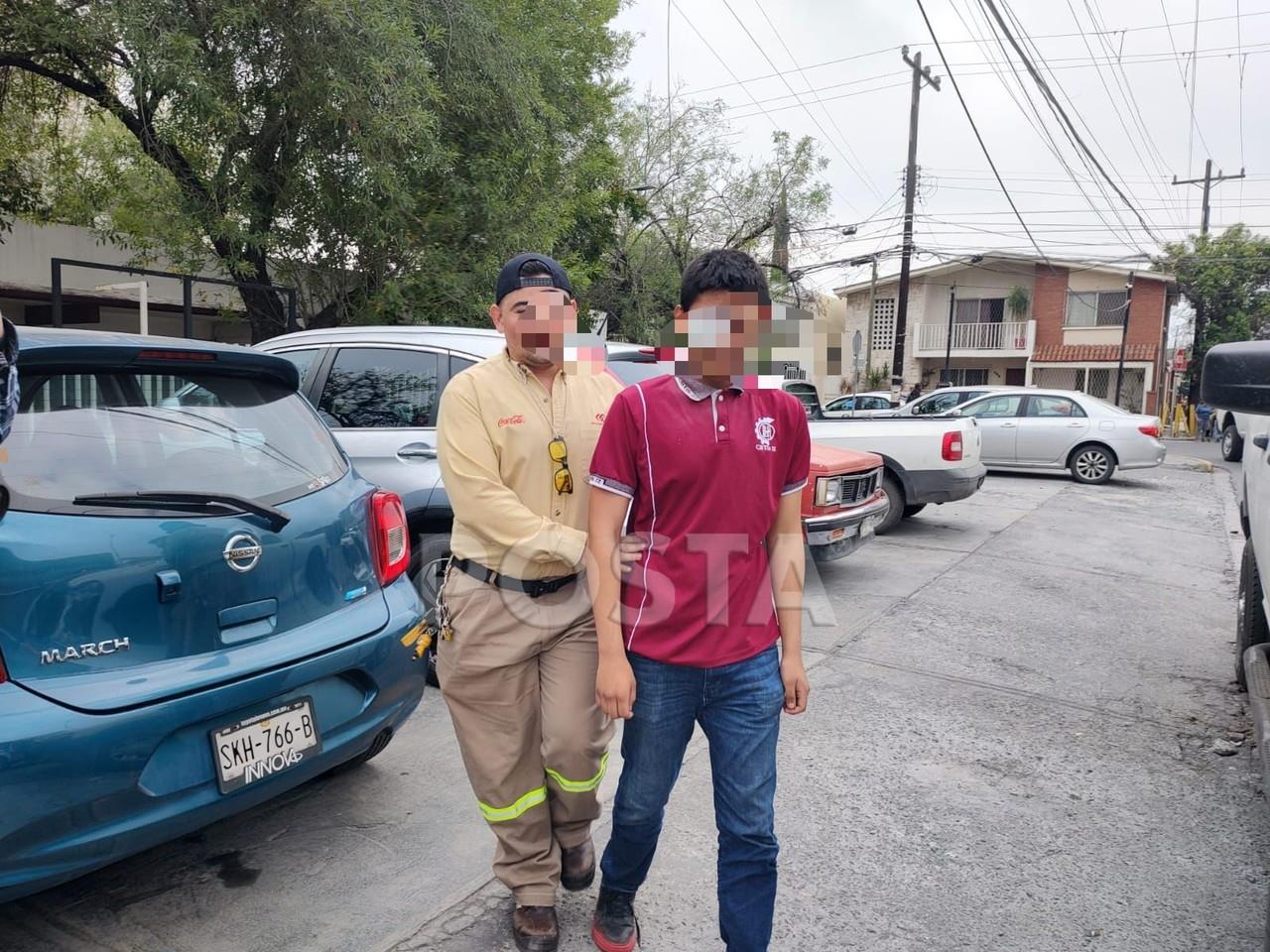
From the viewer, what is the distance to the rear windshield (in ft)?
7.52

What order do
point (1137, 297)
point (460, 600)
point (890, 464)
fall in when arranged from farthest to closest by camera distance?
point (1137, 297), point (890, 464), point (460, 600)

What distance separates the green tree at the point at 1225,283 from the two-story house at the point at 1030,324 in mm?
1056

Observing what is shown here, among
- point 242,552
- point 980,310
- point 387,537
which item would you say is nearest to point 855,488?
point 387,537

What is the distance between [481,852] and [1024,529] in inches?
313

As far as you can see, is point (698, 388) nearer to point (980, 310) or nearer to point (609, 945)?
point (609, 945)

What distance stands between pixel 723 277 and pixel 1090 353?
125ft

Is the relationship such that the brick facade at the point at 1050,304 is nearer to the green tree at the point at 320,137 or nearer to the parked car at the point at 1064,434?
the parked car at the point at 1064,434

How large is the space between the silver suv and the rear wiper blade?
1.72 m

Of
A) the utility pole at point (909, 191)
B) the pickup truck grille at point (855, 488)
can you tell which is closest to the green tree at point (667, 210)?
the utility pole at point (909, 191)

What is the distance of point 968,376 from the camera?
38.8 m

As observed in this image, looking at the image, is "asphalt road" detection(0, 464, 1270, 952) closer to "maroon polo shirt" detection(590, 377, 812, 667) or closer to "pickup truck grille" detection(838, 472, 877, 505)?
"maroon polo shirt" detection(590, 377, 812, 667)

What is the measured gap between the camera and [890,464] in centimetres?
872

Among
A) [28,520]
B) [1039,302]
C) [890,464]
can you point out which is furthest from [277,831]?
[1039,302]

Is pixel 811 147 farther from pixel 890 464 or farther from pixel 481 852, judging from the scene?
pixel 481 852
